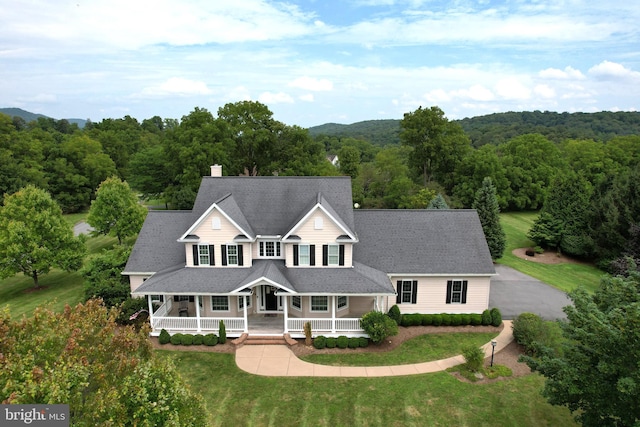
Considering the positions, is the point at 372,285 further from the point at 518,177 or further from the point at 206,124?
the point at 518,177

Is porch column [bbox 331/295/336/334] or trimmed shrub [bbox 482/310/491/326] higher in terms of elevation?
porch column [bbox 331/295/336/334]

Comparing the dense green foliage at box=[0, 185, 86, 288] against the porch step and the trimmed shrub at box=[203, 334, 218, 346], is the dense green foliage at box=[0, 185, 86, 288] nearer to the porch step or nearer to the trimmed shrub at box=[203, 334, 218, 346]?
the trimmed shrub at box=[203, 334, 218, 346]

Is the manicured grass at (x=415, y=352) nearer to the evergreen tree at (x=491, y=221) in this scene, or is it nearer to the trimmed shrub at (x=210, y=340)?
the trimmed shrub at (x=210, y=340)

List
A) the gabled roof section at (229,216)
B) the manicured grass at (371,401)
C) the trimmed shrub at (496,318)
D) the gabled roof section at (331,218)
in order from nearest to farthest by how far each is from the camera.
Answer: the manicured grass at (371,401)
the gabled roof section at (331,218)
the gabled roof section at (229,216)
the trimmed shrub at (496,318)

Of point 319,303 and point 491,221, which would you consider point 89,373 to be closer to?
point 319,303

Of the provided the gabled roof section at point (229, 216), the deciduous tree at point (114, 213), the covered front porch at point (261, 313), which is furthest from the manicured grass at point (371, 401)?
the deciduous tree at point (114, 213)

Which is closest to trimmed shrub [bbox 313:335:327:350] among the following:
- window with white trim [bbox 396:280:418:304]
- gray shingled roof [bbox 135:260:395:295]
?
gray shingled roof [bbox 135:260:395:295]
